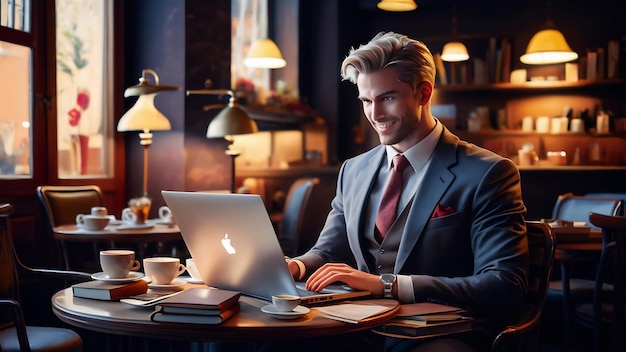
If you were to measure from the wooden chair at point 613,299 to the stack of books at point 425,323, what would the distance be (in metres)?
1.42

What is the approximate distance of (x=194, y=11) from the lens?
4.98 m

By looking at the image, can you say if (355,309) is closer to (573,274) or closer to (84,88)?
(573,274)

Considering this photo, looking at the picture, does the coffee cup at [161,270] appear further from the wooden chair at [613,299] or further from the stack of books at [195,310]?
the wooden chair at [613,299]

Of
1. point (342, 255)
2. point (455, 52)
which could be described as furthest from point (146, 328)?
point (455, 52)

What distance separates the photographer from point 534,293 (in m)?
1.86

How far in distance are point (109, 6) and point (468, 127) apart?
412 cm

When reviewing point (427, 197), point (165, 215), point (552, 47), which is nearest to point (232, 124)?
point (165, 215)

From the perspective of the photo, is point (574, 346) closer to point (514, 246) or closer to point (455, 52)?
point (514, 246)

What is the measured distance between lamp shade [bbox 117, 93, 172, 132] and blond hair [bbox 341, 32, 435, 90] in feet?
8.15

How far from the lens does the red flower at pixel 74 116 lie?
4.66 m

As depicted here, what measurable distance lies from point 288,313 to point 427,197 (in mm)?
626

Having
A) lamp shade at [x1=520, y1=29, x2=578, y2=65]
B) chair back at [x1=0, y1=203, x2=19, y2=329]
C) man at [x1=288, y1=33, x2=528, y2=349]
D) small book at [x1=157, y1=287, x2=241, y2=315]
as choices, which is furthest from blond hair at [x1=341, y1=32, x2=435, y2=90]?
lamp shade at [x1=520, y1=29, x2=578, y2=65]

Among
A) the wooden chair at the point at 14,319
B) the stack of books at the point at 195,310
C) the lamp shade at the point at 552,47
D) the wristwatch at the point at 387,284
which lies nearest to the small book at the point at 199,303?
the stack of books at the point at 195,310

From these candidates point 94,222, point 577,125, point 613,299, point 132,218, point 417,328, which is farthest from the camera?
point 577,125
